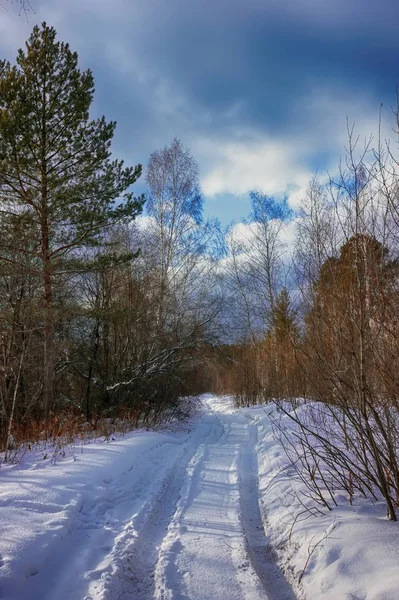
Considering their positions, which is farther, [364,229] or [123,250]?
[123,250]

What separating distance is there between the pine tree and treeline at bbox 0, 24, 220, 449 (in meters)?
0.03

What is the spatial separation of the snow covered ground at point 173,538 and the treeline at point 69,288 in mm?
2825

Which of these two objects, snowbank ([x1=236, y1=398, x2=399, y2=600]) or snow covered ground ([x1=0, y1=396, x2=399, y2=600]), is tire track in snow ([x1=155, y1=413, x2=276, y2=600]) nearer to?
snow covered ground ([x1=0, y1=396, x2=399, y2=600])

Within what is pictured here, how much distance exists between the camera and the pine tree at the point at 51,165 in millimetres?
9469

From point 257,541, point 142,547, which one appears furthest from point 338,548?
point 142,547

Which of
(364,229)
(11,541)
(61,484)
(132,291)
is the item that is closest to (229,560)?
(11,541)

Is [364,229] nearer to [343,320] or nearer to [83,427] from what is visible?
[343,320]

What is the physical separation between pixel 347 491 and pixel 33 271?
25.7 feet

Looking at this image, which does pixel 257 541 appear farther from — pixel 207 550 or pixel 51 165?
pixel 51 165

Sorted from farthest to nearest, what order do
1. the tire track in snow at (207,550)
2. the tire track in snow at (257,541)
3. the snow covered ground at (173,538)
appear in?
the tire track in snow at (257,541) → the tire track in snow at (207,550) → the snow covered ground at (173,538)

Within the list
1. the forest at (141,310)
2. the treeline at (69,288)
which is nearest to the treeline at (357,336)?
the forest at (141,310)

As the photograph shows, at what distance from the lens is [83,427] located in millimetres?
9445

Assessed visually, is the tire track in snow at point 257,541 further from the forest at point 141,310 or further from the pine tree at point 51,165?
the pine tree at point 51,165

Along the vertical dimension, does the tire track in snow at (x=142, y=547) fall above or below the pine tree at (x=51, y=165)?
below
